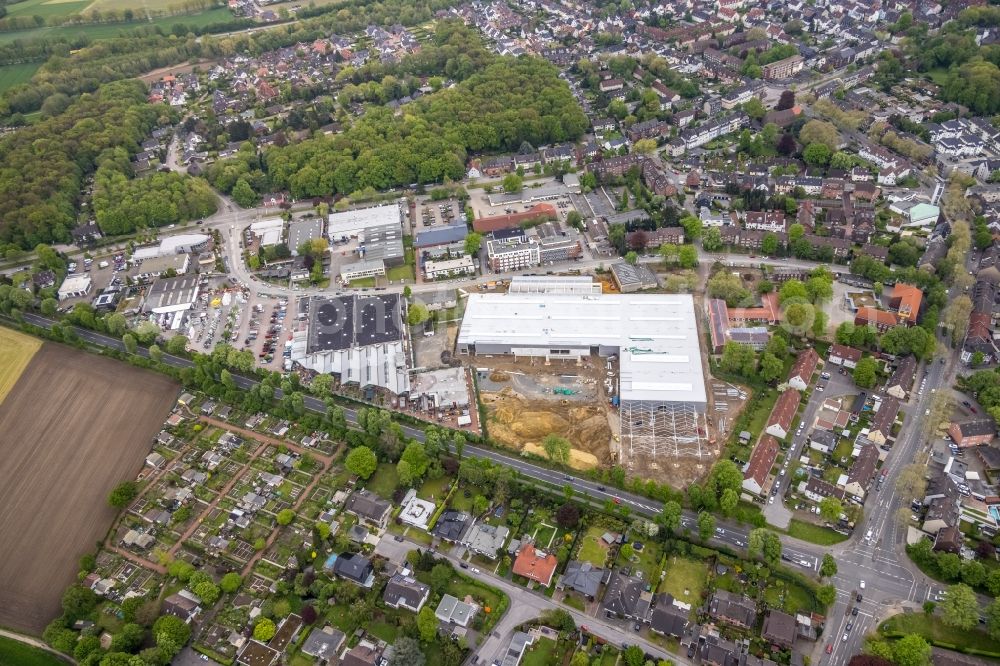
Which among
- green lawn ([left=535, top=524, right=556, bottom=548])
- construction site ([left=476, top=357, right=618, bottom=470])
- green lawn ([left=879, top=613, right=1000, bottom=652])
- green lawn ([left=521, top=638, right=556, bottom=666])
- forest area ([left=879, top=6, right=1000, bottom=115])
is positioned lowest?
green lawn ([left=879, top=613, right=1000, bottom=652])

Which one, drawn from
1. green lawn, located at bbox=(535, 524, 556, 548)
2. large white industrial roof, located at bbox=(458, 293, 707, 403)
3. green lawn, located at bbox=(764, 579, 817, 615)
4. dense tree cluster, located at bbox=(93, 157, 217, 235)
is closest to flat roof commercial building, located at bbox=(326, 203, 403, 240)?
dense tree cluster, located at bbox=(93, 157, 217, 235)

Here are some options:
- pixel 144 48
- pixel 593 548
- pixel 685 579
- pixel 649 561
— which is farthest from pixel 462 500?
pixel 144 48

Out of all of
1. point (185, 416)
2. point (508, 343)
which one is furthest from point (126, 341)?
point (508, 343)

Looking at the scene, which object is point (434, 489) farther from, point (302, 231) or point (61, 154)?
point (61, 154)

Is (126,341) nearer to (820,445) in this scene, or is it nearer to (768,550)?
(768,550)

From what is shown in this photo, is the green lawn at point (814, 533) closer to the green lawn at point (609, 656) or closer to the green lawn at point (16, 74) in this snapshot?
the green lawn at point (609, 656)

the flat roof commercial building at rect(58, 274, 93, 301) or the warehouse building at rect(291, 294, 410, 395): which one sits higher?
the flat roof commercial building at rect(58, 274, 93, 301)

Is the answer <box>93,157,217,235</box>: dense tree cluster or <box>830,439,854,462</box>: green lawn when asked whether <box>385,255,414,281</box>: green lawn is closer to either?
<box>93,157,217,235</box>: dense tree cluster
